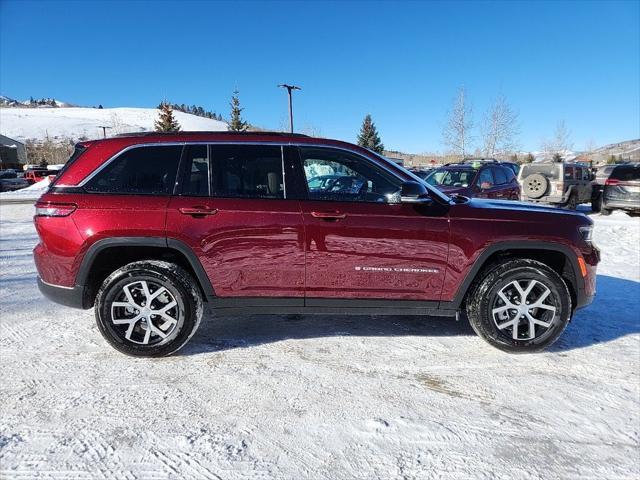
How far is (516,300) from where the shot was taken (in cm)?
338

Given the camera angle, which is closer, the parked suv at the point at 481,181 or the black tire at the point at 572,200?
the parked suv at the point at 481,181

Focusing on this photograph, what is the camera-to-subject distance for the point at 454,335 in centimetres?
376

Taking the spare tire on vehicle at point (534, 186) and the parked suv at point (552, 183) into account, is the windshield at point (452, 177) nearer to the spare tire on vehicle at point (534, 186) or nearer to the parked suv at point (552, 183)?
the parked suv at point (552, 183)

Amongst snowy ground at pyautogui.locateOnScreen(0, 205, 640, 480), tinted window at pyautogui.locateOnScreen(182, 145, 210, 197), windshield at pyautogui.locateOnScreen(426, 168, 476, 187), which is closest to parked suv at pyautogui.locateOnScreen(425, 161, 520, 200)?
windshield at pyautogui.locateOnScreen(426, 168, 476, 187)

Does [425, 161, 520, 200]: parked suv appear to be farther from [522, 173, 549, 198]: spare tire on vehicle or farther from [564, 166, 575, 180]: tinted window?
[564, 166, 575, 180]: tinted window

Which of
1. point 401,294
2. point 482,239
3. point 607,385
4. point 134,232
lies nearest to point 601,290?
point 607,385

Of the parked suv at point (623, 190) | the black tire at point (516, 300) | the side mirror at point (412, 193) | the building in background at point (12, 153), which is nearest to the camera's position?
the side mirror at point (412, 193)

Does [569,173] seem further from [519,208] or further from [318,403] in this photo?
[318,403]

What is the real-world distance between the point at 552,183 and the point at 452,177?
5513 millimetres

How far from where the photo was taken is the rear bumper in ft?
10.5

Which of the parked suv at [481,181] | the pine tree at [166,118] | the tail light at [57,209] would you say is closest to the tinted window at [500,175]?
the parked suv at [481,181]

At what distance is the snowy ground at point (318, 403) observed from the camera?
2125mm

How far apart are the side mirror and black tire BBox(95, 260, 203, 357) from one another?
1808 mm

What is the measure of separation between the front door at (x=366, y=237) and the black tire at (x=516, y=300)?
401 mm
